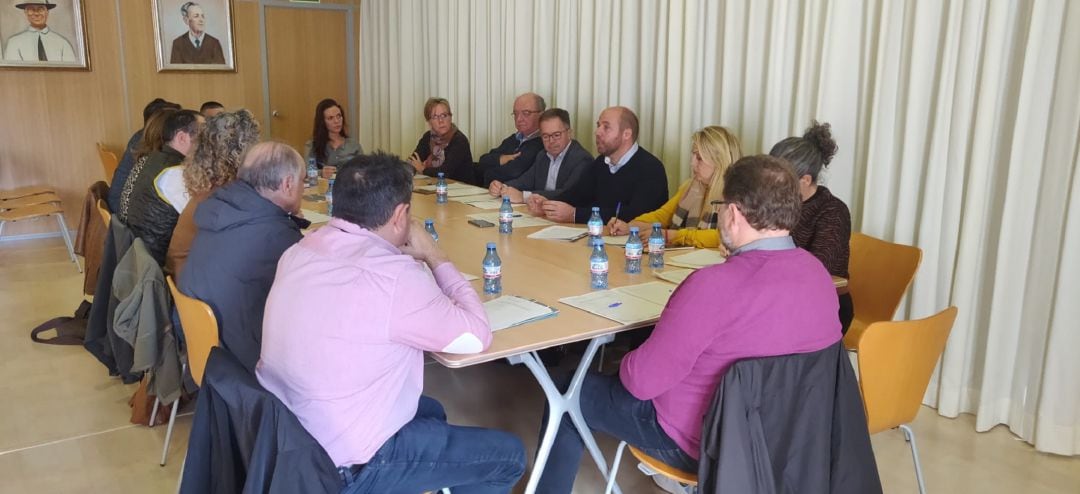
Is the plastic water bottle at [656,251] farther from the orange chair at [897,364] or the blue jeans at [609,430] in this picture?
the orange chair at [897,364]

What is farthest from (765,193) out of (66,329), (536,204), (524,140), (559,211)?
(66,329)

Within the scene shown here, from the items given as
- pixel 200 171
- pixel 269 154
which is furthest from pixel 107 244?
pixel 269 154

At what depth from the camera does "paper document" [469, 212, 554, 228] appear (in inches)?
150

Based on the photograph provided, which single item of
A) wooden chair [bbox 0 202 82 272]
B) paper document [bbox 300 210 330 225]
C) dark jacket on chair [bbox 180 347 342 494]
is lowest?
wooden chair [bbox 0 202 82 272]

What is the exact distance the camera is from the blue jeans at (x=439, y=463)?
1921 millimetres

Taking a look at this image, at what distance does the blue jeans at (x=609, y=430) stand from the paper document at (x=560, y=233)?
115 centimetres

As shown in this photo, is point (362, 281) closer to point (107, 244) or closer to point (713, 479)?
point (713, 479)

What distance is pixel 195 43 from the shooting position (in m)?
7.56

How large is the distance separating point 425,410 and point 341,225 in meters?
0.66

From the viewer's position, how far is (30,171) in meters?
6.96

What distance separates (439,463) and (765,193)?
1.06 m

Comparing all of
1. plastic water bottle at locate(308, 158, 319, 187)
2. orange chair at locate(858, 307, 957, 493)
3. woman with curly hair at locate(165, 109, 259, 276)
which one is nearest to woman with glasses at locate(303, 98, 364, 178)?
plastic water bottle at locate(308, 158, 319, 187)

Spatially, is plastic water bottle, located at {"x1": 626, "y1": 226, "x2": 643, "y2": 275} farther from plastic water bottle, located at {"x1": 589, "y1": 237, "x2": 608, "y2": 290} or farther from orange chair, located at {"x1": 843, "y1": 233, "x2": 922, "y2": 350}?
orange chair, located at {"x1": 843, "y1": 233, "x2": 922, "y2": 350}

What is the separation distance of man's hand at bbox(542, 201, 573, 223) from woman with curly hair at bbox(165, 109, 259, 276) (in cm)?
141
